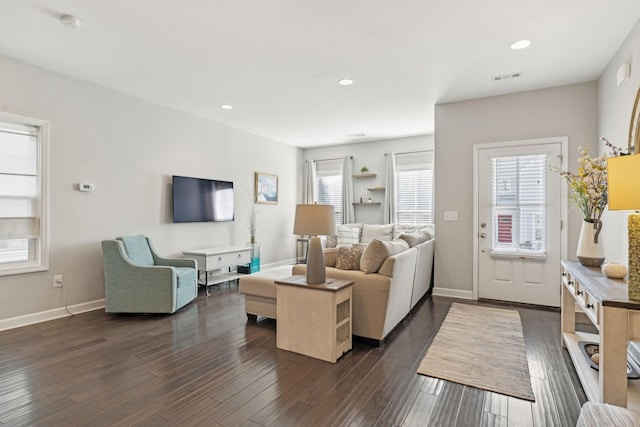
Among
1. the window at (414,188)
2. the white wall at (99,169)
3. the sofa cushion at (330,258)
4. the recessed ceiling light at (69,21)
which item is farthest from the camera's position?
the window at (414,188)

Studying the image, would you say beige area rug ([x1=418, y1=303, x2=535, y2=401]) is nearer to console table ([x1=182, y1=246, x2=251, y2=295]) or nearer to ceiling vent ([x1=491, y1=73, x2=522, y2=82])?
ceiling vent ([x1=491, y1=73, x2=522, y2=82])

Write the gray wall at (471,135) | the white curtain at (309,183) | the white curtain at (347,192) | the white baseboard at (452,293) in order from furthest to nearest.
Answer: the white curtain at (309,183)
the white curtain at (347,192)
the white baseboard at (452,293)
the gray wall at (471,135)

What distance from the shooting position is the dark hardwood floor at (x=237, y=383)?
1949 mm

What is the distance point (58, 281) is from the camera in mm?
3768

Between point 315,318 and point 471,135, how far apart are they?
3439 millimetres

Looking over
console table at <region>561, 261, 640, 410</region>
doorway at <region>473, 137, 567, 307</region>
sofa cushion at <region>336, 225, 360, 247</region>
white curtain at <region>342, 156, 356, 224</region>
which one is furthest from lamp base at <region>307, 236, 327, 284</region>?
white curtain at <region>342, 156, 356, 224</region>

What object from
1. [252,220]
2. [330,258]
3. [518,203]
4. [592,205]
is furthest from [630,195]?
[252,220]

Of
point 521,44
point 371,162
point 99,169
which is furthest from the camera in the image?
point 371,162

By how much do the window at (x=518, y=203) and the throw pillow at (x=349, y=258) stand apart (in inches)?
89.1

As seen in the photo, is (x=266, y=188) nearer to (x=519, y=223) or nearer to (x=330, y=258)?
(x=330, y=258)

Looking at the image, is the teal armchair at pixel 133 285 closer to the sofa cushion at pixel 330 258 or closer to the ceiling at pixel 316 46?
the sofa cushion at pixel 330 258

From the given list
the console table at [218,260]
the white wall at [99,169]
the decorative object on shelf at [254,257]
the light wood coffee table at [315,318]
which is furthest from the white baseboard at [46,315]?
the light wood coffee table at [315,318]

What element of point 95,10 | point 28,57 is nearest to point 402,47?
point 95,10

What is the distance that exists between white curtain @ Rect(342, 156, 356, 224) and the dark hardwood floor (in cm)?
401
